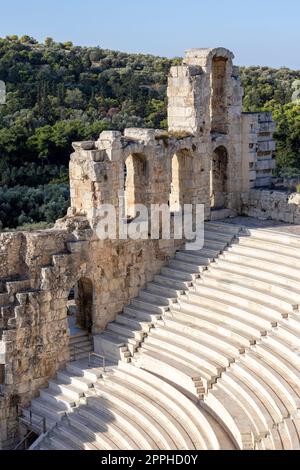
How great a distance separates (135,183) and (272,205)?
3940 millimetres

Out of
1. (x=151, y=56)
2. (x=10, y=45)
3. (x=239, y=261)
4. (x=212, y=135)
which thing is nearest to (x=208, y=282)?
(x=239, y=261)

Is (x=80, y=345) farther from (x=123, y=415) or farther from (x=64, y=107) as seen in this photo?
(x=64, y=107)

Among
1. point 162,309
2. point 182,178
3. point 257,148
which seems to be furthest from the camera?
point 257,148

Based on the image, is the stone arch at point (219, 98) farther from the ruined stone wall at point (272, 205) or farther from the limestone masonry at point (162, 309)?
the ruined stone wall at point (272, 205)

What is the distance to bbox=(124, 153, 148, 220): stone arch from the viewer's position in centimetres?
1959

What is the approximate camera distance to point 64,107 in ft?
146

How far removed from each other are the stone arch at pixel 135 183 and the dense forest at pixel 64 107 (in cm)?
930

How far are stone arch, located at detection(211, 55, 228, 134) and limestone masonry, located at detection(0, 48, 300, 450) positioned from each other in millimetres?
38
